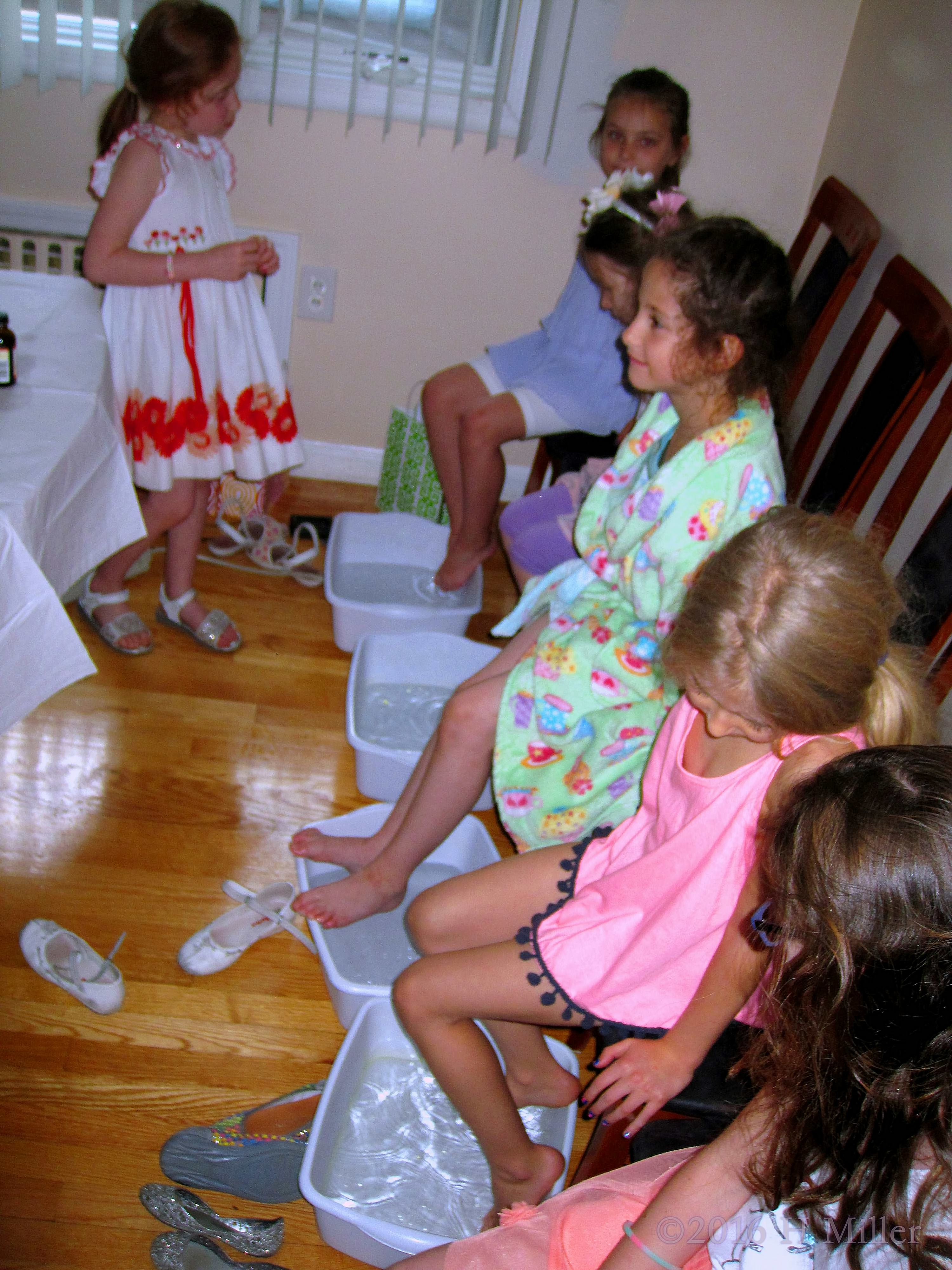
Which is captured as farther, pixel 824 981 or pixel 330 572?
pixel 330 572

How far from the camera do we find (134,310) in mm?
1830

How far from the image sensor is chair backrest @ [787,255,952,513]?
1.58 meters

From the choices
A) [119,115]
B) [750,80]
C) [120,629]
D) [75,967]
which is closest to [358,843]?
[75,967]

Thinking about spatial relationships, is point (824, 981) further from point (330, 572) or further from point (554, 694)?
point (330, 572)

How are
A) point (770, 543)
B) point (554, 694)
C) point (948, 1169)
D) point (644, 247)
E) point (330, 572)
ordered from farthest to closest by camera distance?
point (330, 572), point (644, 247), point (554, 694), point (770, 543), point (948, 1169)

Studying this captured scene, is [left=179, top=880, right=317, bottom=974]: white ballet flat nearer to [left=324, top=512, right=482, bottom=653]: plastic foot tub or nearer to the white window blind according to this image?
[left=324, top=512, right=482, bottom=653]: plastic foot tub

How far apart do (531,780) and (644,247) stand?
96cm

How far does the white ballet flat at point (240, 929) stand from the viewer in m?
1.41

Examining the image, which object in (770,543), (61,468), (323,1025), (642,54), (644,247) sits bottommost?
(323,1025)

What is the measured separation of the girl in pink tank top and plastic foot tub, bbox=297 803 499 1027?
0.55 ft

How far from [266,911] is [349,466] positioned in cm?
156

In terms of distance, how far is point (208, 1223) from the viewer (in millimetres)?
1114

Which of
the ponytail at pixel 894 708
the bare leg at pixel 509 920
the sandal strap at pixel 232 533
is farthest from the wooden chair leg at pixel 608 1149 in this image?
the sandal strap at pixel 232 533

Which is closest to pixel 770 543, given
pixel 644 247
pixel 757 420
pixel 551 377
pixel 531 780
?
pixel 757 420
